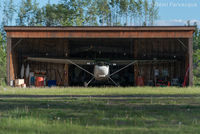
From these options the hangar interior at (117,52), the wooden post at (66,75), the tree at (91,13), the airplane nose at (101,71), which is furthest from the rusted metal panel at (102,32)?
the tree at (91,13)

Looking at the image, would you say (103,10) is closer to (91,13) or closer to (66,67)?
(91,13)

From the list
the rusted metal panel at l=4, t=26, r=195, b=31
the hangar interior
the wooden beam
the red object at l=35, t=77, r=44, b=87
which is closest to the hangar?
the hangar interior

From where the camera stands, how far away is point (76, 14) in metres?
68.9

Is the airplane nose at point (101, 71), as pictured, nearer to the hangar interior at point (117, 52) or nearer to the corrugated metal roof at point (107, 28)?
the hangar interior at point (117, 52)

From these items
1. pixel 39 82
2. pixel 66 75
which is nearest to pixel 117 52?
pixel 66 75

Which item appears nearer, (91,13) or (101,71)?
(101,71)

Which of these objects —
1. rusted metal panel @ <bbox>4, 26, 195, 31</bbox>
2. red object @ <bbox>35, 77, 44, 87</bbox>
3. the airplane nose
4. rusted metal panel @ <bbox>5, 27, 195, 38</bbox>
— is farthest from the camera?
red object @ <bbox>35, 77, 44, 87</bbox>

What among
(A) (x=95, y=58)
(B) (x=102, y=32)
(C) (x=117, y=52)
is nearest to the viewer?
(B) (x=102, y=32)

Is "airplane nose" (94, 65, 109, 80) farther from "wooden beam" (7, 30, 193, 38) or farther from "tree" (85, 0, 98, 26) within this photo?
"tree" (85, 0, 98, 26)

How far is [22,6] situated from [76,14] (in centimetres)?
1704

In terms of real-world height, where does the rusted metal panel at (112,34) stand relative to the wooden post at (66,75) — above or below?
above

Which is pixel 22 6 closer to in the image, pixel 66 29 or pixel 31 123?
pixel 66 29

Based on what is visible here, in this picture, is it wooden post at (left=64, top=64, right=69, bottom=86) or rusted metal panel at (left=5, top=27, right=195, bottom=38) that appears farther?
wooden post at (left=64, top=64, right=69, bottom=86)

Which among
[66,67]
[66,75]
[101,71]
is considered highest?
[66,67]
